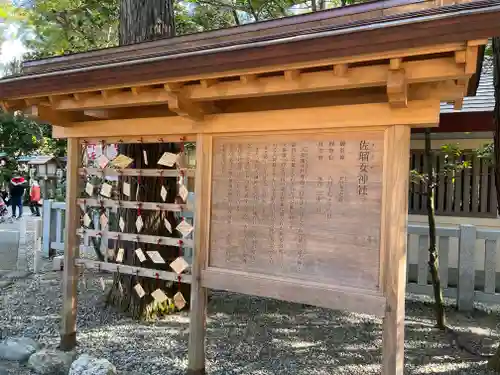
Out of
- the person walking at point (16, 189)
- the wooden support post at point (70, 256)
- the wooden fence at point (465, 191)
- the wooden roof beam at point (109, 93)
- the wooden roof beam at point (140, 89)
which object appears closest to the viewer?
the wooden roof beam at point (140, 89)

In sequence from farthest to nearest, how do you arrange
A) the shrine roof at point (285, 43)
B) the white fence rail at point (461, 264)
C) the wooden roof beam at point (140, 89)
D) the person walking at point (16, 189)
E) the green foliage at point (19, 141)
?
1. the green foliage at point (19, 141)
2. the person walking at point (16, 189)
3. the white fence rail at point (461, 264)
4. the wooden roof beam at point (140, 89)
5. the shrine roof at point (285, 43)

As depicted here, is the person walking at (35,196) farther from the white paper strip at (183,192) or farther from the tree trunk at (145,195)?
the white paper strip at (183,192)

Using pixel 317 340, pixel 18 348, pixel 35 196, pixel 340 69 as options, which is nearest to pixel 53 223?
pixel 18 348

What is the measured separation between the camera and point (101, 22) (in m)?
9.35

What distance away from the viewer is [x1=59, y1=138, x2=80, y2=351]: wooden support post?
479 centimetres

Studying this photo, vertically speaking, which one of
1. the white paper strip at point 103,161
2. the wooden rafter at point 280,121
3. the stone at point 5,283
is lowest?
the stone at point 5,283

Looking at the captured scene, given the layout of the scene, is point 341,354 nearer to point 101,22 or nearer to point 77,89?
point 77,89

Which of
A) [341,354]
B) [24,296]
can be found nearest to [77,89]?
[341,354]

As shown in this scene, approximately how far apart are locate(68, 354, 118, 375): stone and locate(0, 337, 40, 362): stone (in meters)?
1.01

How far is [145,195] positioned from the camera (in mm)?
5883

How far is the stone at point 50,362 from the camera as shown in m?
4.35

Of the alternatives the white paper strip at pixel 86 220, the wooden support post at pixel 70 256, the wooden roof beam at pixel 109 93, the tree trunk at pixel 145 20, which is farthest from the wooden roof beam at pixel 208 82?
the tree trunk at pixel 145 20

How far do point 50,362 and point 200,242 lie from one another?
200 centimetres

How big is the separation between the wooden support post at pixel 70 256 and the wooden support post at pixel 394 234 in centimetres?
331
